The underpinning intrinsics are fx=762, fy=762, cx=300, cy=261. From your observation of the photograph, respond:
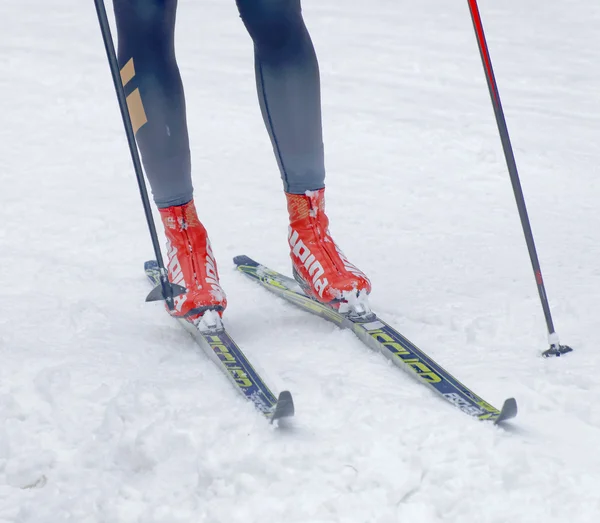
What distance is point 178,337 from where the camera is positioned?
227 cm

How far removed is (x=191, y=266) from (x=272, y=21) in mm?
740

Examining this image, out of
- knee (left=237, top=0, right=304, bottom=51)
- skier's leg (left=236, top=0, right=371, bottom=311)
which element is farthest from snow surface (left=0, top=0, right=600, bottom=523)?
knee (left=237, top=0, right=304, bottom=51)

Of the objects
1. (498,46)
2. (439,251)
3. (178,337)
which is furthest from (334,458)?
(498,46)

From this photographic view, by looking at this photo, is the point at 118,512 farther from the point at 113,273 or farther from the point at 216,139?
the point at 216,139

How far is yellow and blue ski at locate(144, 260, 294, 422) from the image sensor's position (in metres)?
1.63

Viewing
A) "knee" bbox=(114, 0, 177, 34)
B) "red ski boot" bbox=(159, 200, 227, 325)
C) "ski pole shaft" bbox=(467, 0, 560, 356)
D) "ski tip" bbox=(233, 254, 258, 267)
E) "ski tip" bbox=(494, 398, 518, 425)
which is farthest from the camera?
"ski tip" bbox=(233, 254, 258, 267)

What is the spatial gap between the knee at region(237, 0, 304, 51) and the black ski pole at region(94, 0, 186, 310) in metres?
0.37

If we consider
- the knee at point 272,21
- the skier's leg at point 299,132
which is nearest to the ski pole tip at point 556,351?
the skier's leg at point 299,132

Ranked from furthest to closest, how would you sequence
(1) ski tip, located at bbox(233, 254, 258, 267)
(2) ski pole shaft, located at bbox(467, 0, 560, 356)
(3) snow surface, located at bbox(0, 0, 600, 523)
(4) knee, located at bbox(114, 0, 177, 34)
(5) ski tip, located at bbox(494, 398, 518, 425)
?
(1) ski tip, located at bbox(233, 254, 258, 267) → (4) knee, located at bbox(114, 0, 177, 34) → (2) ski pole shaft, located at bbox(467, 0, 560, 356) → (5) ski tip, located at bbox(494, 398, 518, 425) → (3) snow surface, located at bbox(0, 0, 600, 523)

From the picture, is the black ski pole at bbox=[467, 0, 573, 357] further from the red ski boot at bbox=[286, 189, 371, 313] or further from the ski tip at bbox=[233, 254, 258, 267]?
the ski tip at bbox=[233, 254, 258, 267]

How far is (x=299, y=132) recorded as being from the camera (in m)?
2.25

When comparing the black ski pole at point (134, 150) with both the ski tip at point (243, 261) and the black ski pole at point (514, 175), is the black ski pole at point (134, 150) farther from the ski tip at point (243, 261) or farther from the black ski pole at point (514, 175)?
the black ski pole at point (514, 175)

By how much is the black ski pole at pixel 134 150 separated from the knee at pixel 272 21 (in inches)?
14.7

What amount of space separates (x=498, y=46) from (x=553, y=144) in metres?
2.55
